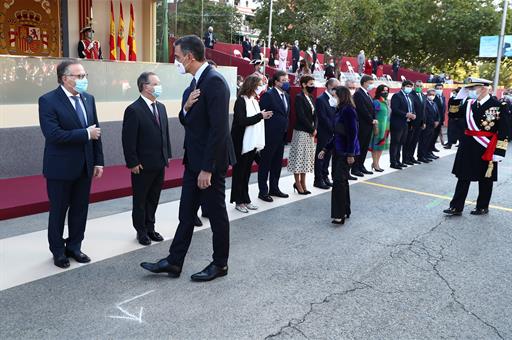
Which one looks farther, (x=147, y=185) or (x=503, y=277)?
(x=147, y=185)

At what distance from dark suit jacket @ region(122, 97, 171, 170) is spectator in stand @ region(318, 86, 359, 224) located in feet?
7.23

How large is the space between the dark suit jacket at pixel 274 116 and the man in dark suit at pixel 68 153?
9.66 feet

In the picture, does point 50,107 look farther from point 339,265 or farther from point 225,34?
point 225,34

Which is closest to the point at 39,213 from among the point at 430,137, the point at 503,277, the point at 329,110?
the point at 329,110

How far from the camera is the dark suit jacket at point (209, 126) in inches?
151

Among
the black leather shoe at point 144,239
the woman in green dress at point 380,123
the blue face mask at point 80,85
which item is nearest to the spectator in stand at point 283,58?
the woman in green dress at point 380,123

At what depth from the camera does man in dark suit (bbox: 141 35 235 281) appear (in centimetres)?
385

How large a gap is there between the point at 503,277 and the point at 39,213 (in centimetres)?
525

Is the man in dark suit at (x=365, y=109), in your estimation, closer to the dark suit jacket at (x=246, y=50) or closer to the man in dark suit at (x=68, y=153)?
the man in dark suit at (x=68, y=153)

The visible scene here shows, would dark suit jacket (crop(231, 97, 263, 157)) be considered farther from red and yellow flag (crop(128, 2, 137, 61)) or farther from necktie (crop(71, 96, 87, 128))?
Result: red and yellow flag (crop(128, 2, 137, 61))

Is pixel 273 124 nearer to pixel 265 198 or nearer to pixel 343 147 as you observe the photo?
pixel 265 198

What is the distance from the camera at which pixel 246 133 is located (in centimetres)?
635

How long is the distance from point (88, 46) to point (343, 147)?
29.9ft

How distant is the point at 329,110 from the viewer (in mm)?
7688
